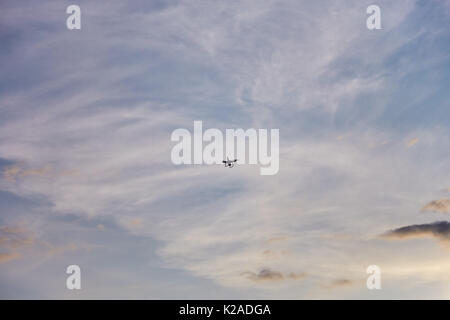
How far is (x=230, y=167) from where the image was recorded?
6284 inches
